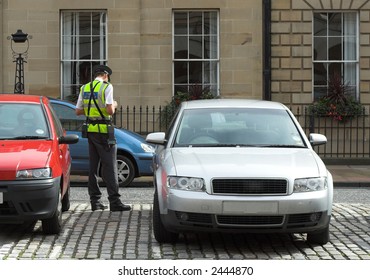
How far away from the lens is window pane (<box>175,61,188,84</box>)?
73.8 ft

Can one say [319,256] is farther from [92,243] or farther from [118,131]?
[118,131]

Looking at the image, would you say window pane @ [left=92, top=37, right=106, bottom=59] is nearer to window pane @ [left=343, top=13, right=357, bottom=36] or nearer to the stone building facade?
the stone building facade

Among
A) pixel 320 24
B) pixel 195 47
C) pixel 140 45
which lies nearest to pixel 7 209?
pixel 140 45

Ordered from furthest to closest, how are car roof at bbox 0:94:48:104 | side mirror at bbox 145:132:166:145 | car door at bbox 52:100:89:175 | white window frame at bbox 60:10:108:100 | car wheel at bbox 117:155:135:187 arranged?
white window frame at bbox 60:10:108:100 → car wheel at bbox 117:155:135:187 → car door at bbox 52:100:89:175 → car roof at bbox 0:94:48:104 → side mirror at bbox 145:132:166:145

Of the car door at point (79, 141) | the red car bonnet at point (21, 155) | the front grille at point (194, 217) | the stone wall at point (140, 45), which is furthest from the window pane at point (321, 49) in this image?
the front grille at point (194, 217)

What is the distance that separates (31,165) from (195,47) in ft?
48.8

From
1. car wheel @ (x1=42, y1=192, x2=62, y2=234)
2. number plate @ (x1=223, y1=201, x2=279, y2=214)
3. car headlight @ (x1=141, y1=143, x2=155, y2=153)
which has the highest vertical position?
car headlight @ (x1=141, y1=143, x2=155, y2=153)

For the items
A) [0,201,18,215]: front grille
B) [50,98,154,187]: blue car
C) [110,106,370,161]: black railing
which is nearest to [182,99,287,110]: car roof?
[0,201,18,215]: front grille

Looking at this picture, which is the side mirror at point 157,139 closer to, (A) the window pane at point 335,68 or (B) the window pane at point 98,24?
(B) the window pane at point 98,24

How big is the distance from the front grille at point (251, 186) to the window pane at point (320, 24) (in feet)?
52.1

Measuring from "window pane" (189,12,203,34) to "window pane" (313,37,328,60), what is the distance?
11.0 feet

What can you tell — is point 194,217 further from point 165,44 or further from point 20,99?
point 165,44

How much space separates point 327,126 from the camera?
73.3 ft

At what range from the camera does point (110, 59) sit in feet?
72.8
